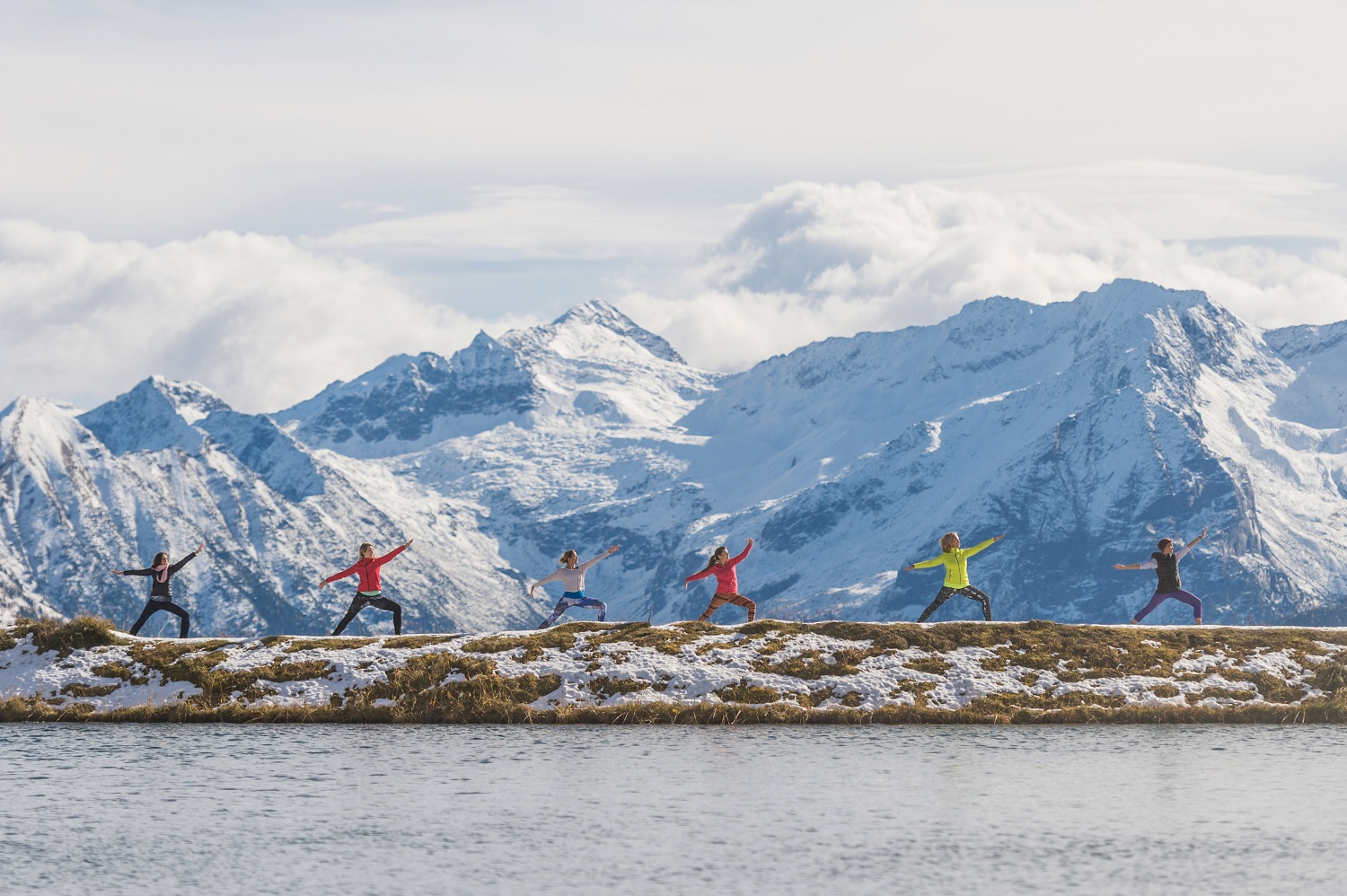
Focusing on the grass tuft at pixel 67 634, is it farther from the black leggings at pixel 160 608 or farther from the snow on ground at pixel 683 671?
the black leggings at pixel 160 608

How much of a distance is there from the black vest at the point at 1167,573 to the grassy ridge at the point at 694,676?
88.7 inches

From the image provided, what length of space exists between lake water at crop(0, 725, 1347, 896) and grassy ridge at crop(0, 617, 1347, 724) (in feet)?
5.55

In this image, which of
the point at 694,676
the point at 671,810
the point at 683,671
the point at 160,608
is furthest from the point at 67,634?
the point at 671,810

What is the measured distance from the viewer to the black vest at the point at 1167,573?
168 feet

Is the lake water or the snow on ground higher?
the snow on ground

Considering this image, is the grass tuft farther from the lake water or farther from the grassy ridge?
the lake water

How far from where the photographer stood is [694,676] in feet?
161

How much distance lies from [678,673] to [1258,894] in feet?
81.1

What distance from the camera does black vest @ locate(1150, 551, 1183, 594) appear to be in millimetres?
51219

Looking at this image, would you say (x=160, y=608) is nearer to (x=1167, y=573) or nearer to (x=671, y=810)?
(x=671, y=810)

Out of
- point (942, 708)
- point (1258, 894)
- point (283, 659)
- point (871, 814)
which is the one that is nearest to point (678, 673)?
point (942, 708)

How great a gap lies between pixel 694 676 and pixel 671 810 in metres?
15.6

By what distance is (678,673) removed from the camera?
162ft

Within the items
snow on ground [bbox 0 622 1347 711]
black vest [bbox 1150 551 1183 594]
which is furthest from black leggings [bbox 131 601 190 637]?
black vest [bbox 1150 551 1183 594]
